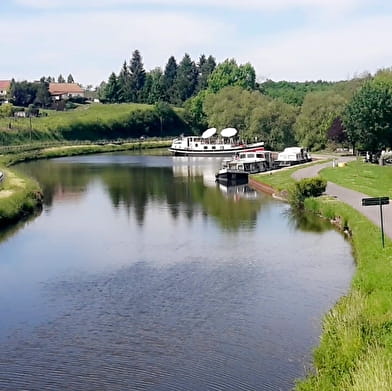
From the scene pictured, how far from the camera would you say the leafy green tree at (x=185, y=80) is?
471 feet

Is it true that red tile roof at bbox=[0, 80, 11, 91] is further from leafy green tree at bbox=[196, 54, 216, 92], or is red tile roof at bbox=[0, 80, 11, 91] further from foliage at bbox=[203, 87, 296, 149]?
foliage at bbox=[203, 87, 296, 149]

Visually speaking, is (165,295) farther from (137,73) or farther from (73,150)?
(137,73)

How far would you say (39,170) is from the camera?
67625mm

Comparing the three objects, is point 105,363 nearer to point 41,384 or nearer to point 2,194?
point 41,384

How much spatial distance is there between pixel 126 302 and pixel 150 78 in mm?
124159

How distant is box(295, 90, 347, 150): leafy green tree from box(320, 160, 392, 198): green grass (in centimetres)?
1897

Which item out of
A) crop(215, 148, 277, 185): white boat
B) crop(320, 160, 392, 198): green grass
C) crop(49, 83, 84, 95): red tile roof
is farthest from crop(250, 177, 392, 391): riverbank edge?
crop(49, 83, 84, 95): red tile roof

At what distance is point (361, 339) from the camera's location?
49.4 ft

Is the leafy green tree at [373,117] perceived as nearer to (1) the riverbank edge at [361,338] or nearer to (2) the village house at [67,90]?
→ (1) the riverbank edge at [361,338]

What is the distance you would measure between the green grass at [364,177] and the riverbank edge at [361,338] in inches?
687

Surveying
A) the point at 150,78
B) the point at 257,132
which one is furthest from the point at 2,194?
the point at 150,78

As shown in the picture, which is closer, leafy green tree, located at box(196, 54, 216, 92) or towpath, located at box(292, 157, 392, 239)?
towpath, located at box(292, 157, 392, 239)

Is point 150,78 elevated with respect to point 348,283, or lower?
elevated

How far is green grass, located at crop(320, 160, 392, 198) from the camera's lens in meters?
40.3
